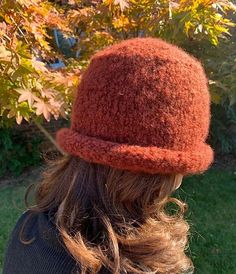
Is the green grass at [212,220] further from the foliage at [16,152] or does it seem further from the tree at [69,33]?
the foliage at [16,152]

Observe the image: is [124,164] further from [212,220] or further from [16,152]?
[16,152]

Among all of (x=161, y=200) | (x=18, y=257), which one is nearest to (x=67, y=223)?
(x=18, y=257)

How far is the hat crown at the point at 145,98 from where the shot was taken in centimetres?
130

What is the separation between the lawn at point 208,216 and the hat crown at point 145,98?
272cm

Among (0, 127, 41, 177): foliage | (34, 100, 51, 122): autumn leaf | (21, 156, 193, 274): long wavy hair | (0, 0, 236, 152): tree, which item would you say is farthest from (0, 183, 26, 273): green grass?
(21, 156, 193, 274): long wavy hair

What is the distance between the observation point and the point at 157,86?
1.30 m

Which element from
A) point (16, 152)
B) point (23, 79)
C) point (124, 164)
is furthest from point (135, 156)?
point (16, 152)

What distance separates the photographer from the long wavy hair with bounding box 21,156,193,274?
1293mm

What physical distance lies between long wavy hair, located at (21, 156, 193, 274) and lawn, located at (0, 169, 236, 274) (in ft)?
8.38

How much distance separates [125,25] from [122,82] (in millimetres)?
2483

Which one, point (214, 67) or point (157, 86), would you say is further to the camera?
point (214, 67)

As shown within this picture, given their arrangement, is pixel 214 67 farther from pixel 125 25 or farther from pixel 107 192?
pixel 107 192

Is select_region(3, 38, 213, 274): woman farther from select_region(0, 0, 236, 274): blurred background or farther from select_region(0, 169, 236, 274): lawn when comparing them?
select_region(0, 169, 236, 274): lawn

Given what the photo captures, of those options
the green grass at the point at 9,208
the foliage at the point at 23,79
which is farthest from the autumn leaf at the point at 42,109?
the green grass at the point at 9,208
